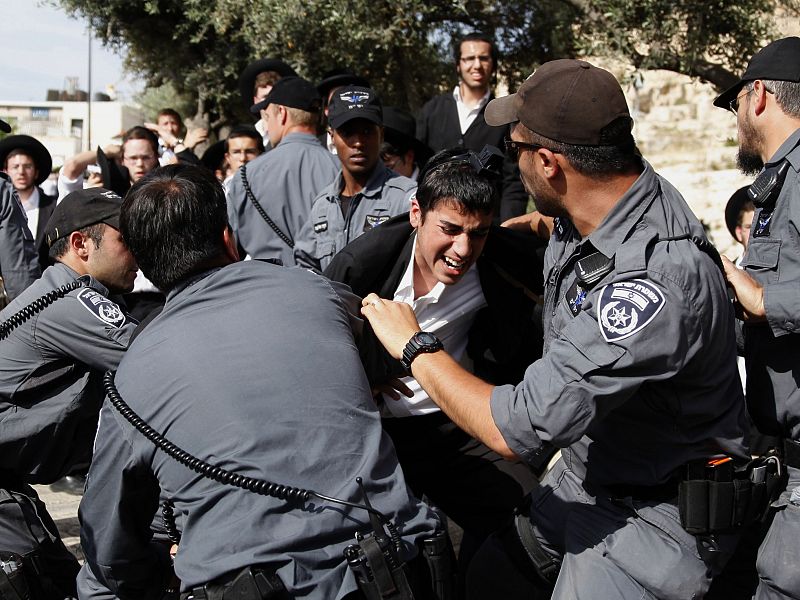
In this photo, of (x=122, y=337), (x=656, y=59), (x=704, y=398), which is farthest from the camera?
(x=656, y=59)

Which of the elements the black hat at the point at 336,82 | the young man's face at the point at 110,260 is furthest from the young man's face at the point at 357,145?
the young man's face at the point at 110,260

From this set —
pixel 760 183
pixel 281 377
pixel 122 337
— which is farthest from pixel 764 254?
pixel 122 337

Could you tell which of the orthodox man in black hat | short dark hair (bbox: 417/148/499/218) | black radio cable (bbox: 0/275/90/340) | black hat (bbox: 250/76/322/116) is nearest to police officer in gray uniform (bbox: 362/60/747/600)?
short dark hair (bbox: 417/148/499/218)

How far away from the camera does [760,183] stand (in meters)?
2.97

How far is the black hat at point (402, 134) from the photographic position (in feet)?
18.5

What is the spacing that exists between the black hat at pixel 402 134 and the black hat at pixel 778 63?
285cm

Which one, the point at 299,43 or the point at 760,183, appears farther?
the point at 299,43

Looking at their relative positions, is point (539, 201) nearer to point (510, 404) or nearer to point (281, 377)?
point (510, 404)

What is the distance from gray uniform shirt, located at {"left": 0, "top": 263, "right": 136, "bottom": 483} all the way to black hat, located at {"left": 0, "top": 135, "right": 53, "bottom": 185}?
13.1 ft

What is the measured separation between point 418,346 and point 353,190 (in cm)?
210

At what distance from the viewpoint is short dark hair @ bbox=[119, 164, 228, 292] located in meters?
2.41

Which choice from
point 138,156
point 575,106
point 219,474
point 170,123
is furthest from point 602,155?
point 170,123

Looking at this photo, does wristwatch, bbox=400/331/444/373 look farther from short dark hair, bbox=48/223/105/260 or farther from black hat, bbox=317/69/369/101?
black hat, bbox=317/69/369/101

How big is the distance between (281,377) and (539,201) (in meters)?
0.92
